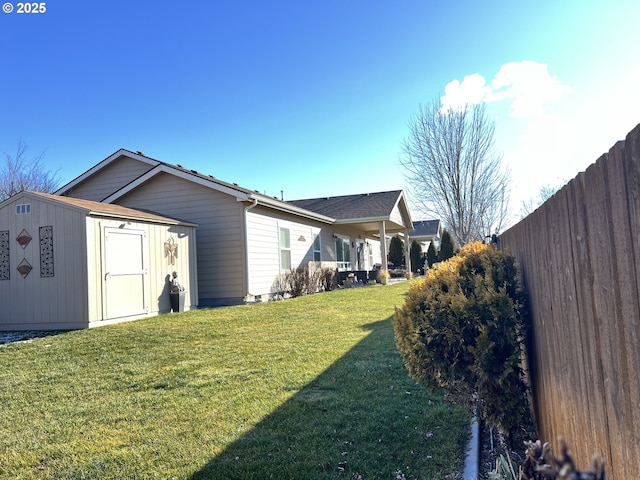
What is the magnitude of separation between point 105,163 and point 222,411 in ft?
49.2

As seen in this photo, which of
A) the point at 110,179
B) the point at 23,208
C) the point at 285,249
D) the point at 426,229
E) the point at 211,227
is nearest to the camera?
the point at 23,208

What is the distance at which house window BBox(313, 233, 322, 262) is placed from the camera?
1761 centimetres

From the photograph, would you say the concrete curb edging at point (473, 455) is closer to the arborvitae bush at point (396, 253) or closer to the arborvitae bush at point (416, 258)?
the arborvitae bush at point (396, 253)

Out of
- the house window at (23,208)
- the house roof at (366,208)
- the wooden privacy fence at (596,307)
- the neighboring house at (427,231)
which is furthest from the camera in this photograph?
the neighboring house at (427,231)

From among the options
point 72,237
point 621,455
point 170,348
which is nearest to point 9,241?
point 72,237

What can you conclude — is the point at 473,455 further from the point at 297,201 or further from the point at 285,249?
the point at 297,201

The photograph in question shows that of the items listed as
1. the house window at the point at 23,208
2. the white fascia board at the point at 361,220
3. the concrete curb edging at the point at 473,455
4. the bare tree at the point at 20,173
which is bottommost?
the concrete curb edging at the point at 473,455

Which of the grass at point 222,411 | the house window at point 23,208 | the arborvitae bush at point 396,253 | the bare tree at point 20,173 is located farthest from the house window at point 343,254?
the bare tree at point 20,173

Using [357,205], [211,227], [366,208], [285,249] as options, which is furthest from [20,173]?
[366,208]

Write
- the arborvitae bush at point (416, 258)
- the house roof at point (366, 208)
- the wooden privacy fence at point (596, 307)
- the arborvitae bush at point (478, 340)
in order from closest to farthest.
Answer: the wooden privacy fence at point (596, 307) < the arborvitae bush at point (478, 340) < the house roof at point (366, 208) < the arborvitae bush at point (416, 258)

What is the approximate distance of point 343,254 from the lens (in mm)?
21281

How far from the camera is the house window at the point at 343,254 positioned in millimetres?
20525

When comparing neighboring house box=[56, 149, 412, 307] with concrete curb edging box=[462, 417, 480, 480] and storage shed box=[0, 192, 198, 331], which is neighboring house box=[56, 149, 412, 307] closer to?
storage shed box=[0, 192, 198, 331]

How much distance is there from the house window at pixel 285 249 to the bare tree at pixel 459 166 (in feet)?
19.5
